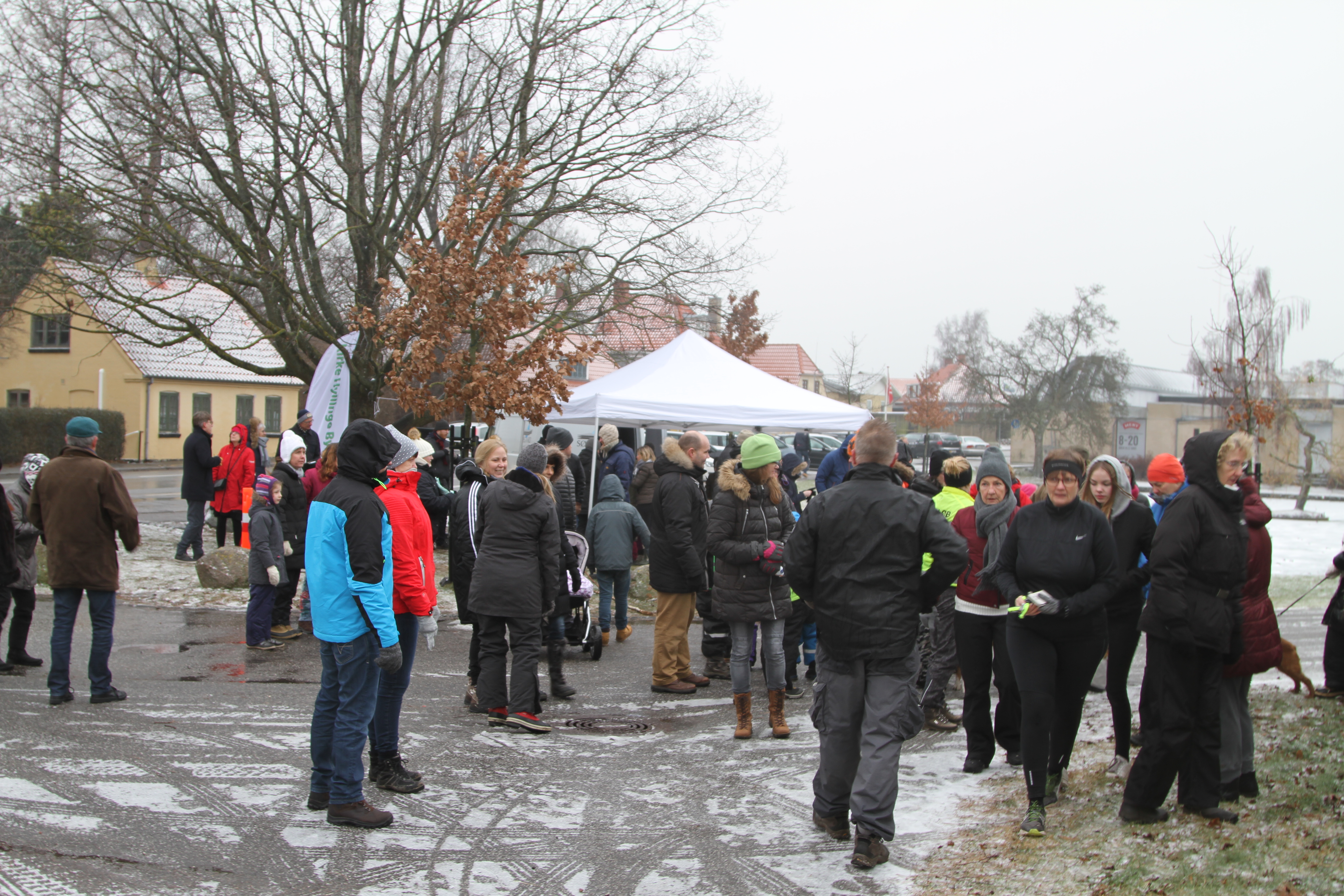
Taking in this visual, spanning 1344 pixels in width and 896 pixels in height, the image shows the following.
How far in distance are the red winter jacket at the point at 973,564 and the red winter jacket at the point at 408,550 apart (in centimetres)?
281

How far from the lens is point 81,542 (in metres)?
6.74

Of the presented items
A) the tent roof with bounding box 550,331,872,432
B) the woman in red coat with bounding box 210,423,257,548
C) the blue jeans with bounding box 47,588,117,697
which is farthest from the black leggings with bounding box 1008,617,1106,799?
the woman in red coat with bounding box 210,423,257,548

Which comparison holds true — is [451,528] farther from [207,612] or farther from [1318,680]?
[1318,680]

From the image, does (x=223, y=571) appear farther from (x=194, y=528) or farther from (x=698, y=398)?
(x=698, y=398)

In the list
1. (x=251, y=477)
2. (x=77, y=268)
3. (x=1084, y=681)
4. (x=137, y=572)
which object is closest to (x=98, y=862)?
(x=1084, y=681)

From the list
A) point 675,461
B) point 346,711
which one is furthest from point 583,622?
point 346,711

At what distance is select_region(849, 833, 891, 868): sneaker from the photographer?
439 centimetres

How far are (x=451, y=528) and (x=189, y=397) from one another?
119ft

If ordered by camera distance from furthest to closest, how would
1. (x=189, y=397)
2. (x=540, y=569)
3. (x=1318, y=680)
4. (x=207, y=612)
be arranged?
(x=189, y=397) < (x=207, y=612) < (x=1318, y=680) < (x=540, y=569)

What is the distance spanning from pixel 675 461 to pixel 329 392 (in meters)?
7.89

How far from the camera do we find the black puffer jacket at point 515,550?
6.55m

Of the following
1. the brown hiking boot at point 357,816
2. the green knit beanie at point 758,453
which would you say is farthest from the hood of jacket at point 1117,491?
the brown hiking boot at point 357,816

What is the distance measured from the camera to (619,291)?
16938mm

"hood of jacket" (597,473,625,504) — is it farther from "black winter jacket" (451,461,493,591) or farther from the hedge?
the hedge
